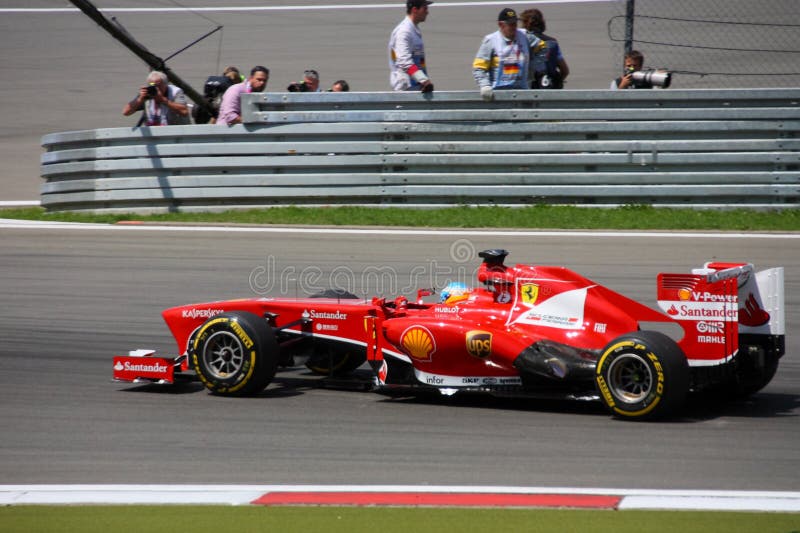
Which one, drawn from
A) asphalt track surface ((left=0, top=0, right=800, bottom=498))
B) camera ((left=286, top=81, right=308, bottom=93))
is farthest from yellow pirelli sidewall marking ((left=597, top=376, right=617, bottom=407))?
camera ((left=286, top=81, right=308, bottom=93))

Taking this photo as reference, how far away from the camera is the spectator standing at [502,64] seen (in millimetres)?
11656

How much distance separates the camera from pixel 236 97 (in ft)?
40.7

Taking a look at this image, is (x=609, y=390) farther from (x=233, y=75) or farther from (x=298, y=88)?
(x=233, y=75)

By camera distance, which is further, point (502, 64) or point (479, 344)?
point (502, 64)

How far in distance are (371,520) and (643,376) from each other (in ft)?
7.12

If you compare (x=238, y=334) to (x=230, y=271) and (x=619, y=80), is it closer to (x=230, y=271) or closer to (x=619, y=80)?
(x=230, y=271)

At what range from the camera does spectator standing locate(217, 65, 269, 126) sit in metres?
12.4

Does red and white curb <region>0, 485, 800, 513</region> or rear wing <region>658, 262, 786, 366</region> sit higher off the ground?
rear wing <region>658, 262, 786, 366</region>

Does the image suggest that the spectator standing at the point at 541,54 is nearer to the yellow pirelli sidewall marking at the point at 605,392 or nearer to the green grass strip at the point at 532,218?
the green grass strip at the point at 532,218

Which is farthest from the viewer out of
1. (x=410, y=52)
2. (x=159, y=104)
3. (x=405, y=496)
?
(x=159, y=104)

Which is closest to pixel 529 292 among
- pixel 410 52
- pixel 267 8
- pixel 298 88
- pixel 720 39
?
pixel 410 52

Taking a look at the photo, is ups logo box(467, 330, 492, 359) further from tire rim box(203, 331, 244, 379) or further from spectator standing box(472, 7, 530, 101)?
spectator standing box(472, 7, 530, 101)

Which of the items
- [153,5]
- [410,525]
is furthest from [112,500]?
[153,5]

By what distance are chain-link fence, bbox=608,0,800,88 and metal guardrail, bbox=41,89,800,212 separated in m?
4.65
